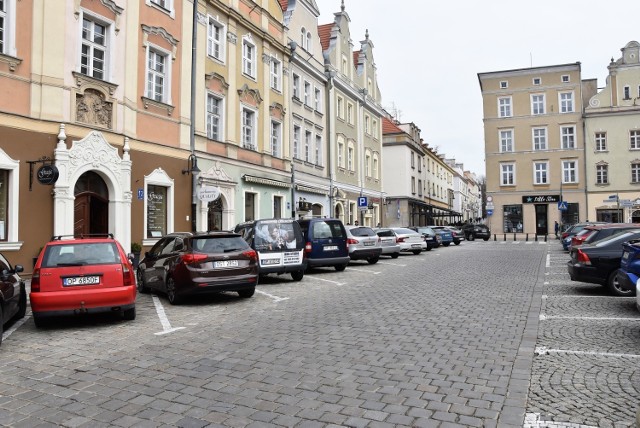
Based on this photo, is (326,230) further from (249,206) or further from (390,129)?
(390,129)

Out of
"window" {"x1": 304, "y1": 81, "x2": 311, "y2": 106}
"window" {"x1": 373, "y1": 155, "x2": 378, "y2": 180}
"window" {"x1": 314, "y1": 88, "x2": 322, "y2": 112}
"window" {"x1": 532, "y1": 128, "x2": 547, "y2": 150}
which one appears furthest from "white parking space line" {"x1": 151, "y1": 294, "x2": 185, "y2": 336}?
"window" {"x1": 532, "y1": 128, "x2": 547, "y2": 150}

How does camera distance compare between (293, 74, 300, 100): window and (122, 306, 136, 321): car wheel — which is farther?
(293, 74, 300, 100): window

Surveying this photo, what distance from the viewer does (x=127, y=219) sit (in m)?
17.0

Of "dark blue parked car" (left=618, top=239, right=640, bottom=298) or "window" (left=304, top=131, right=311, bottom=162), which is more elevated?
"window" (left=304, top=131, right=311, bottom=162)

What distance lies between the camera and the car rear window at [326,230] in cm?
1645

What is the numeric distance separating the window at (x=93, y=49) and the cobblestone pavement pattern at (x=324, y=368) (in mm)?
9445

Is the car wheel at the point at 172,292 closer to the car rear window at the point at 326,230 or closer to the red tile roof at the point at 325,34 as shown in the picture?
the car rear window at the point at 326,230

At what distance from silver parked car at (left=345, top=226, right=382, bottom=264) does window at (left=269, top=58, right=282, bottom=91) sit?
35.3 feet

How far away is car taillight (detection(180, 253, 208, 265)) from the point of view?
10.4 meters

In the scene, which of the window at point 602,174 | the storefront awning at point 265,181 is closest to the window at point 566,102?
the window at point 602,174

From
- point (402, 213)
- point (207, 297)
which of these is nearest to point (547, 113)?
point (402, 213)

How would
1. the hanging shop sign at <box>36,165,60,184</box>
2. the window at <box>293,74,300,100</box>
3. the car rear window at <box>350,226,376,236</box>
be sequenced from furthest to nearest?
the window at <box>293,74,300,100</box> < the car rear window at <box>350,226,376,236</box> < the hanging shop sign at <box>36,165,60,184</box>

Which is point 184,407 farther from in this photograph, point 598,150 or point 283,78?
point 598,150

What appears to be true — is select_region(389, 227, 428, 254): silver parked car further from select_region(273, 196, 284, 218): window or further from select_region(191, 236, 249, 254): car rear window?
select_region(191, 236, 249, 254): car rear window
